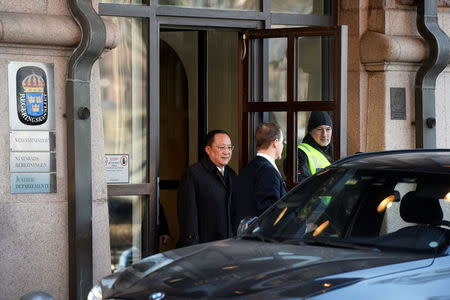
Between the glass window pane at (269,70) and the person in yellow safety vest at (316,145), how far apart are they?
23.0 inches

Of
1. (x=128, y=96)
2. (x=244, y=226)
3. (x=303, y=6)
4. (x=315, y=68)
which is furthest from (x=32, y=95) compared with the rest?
(x=303, y=6)

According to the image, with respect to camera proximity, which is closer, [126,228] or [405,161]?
[405,161]

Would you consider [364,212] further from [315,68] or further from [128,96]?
[315,68]

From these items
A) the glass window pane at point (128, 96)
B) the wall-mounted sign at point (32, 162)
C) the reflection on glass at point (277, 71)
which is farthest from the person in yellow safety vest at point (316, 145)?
the wall-mounted sign at point (32, 162)

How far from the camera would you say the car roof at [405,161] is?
218 inches

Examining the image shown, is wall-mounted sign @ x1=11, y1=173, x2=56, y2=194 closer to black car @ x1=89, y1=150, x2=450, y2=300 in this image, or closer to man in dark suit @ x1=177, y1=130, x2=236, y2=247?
man in dark suit @ x1=177, y1=130, x2=236, y2=247

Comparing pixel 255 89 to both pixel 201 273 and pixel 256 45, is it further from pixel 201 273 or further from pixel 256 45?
pixel 201 273

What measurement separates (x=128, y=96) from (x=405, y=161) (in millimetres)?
4122

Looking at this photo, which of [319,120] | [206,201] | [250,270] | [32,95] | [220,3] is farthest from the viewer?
[220,3]

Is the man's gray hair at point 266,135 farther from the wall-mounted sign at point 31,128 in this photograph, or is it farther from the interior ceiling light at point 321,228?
the interior ceiling light at point 321,228

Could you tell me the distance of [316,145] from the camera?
9.25 m

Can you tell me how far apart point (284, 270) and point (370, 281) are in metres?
0.40

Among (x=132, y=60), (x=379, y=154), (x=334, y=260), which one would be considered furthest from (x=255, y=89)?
(x=334, y=260)

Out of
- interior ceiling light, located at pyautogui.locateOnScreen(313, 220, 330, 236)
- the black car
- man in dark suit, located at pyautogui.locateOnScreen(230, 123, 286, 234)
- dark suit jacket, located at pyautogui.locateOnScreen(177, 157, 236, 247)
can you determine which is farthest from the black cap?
interior ceiling light, located at pyautogui.locateOnScreen(313, 220, 330, 236)
